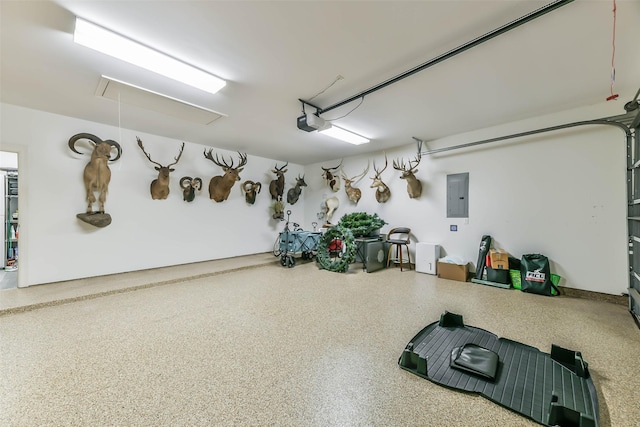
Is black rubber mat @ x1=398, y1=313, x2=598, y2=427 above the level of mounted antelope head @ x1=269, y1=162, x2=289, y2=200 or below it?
below

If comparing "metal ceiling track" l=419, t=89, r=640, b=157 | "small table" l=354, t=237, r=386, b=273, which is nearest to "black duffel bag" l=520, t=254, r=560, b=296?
"metal ceiling track" l=419, t=89, r=640, b=157

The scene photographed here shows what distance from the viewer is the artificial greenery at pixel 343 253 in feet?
17.0

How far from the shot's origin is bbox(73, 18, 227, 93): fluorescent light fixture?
2.07 meters

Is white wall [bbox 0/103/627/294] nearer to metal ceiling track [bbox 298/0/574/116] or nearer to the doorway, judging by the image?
the doorway

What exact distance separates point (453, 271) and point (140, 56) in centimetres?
568

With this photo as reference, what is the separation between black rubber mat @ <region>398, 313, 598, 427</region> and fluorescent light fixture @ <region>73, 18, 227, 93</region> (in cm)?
348

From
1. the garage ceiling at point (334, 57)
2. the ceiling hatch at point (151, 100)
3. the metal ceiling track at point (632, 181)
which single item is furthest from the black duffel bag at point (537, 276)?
the ceiling hatch at point (151, 100)

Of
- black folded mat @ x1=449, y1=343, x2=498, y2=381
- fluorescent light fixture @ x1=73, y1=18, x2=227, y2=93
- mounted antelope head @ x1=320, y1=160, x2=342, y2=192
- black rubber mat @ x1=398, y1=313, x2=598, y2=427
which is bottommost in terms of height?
black rubber mat @ x1=398, y1=313, x2=598, y2=427

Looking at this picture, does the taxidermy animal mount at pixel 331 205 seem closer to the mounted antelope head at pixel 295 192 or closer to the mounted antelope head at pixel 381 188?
the mounted antelope head at pixel 295 192

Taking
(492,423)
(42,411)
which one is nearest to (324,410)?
(492,423)

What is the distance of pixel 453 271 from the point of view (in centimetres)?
475

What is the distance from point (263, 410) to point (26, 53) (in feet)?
13.1

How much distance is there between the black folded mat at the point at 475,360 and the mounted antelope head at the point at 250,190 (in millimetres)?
5695

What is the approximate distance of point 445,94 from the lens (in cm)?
329
